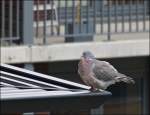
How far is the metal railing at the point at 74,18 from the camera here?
9.22 meters

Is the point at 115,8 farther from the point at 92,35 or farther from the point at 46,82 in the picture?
the point at 46,82

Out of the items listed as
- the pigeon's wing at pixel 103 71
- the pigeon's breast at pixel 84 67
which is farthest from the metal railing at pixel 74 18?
the pigeon's breast at pixel 84 67

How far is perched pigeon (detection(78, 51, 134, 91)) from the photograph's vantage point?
4344mm

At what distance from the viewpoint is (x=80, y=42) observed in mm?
9586

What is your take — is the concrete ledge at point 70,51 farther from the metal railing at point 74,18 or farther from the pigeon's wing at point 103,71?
the pigeon's wing at point 103,71

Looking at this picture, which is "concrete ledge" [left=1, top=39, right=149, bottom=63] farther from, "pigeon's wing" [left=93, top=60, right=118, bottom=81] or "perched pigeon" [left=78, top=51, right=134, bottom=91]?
"pigeon's wing" [left=93, top=60, right=118, bottom=81]

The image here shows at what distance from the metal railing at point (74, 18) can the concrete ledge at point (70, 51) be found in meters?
0.22

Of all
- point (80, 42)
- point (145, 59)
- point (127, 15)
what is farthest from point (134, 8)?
point (80, 42)

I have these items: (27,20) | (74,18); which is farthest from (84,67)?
(74,18)

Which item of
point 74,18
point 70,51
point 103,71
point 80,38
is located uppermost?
point 74,18

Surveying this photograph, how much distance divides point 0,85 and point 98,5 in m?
7.07

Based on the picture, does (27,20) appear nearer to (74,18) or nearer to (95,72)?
(74,18)

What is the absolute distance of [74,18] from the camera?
9750mm

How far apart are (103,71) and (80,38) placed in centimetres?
511
